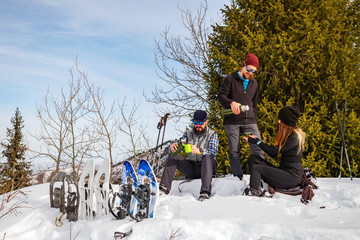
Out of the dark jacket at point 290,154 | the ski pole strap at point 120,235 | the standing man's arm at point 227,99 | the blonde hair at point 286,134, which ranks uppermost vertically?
the standing man's arm at point 227,99

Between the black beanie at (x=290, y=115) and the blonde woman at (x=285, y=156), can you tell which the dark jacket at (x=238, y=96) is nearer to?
the blonde woman at (x=285, y=156)

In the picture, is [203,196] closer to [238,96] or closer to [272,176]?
[272,176]

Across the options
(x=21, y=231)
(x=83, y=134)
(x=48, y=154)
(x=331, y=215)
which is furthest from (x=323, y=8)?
(x=48, y=154)

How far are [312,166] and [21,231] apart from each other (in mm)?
5520

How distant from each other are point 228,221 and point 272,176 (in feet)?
4.95

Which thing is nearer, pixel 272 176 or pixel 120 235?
pixel 120 235

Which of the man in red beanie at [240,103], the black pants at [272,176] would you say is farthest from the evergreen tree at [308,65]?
the black pants at [272,176]

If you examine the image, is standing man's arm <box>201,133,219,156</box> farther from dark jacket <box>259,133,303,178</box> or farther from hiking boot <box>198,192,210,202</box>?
dark jacket <box>259,133,303,178</box>

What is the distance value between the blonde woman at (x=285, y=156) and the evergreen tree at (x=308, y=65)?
2286mm

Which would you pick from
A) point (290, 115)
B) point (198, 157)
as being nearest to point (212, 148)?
point (198, 157)

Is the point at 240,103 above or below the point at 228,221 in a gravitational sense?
above

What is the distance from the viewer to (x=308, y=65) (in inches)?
275

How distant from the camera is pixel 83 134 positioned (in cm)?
1514

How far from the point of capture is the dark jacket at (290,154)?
430 centimetres
